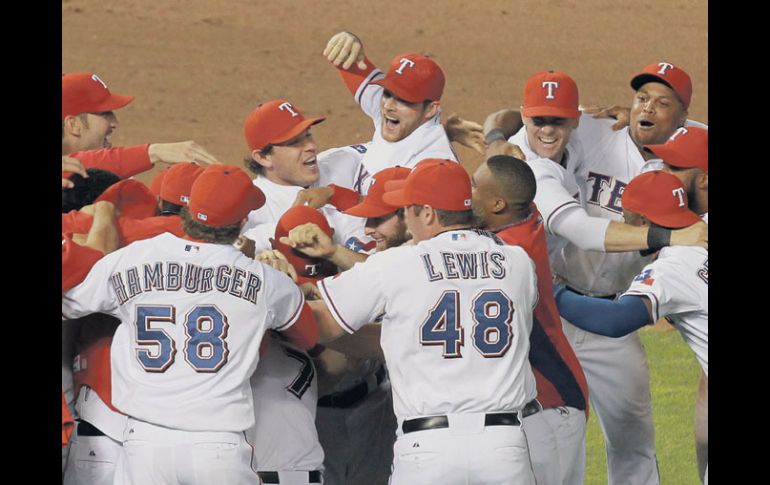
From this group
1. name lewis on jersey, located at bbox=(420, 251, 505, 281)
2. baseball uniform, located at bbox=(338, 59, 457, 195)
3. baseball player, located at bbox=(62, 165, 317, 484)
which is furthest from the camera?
baseball uniform, located at bbox=(338, 59, 457, 195)

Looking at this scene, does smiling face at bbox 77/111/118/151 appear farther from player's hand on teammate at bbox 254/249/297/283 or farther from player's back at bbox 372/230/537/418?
player's back at bbox 372/230/537/418

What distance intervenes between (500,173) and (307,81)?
406 inches

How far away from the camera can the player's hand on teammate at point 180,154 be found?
257 inches

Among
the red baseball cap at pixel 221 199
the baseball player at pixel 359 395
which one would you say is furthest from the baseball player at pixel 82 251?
the baseball player at pixel 359 395

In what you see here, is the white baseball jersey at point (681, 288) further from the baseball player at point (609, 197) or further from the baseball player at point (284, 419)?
the baseball player at point (284, 419)

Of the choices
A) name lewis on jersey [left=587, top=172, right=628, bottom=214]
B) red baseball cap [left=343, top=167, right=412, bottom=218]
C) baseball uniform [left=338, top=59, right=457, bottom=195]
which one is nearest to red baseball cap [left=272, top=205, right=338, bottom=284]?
red baseball cap [left=343, top=167, right=412, bottom=218]

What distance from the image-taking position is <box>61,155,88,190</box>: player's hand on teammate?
19.5 feet

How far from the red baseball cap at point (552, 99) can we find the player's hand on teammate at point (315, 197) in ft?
4.35

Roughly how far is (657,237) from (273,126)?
6.36 feet

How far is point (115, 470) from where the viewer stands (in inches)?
217

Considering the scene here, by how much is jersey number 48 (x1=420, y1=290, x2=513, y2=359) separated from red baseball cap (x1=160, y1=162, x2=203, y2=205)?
1.22m

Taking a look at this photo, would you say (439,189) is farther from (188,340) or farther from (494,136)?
(494,136)

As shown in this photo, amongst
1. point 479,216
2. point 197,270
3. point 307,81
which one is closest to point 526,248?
point 479,216

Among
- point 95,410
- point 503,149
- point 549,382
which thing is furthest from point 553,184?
point 95,410
